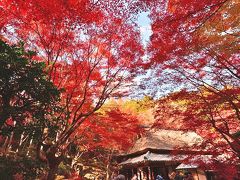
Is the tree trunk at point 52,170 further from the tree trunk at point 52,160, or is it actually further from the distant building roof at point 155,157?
the distant building roof at point 155,157

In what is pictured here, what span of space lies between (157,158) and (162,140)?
11.0 ft

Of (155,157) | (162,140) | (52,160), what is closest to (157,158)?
(155,157)

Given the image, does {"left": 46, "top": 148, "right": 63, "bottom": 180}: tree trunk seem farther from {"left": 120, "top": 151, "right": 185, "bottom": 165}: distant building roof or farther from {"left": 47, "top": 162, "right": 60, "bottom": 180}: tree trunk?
{"left": 120, "top": 151, "right": 185, "bottom": 165}: distant building roof

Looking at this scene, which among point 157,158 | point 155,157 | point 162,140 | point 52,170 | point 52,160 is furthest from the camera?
point 162,140

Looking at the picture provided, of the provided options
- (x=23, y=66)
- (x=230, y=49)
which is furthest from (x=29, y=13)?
(x=230, y=49)

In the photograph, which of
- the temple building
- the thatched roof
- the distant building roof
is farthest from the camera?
the thatched roof

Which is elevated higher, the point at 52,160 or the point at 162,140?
the point at 162,140

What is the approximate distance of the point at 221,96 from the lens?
407 inches

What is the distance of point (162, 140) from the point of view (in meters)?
21.4

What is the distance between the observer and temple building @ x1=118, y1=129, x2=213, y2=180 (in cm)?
1700

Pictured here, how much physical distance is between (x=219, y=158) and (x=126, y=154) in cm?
845

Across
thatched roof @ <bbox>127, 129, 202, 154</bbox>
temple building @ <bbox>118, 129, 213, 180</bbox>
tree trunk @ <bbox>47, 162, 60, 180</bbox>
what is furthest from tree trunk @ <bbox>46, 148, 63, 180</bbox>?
thatched roof @ <bbox>127, 129, 202, 154</bbox>

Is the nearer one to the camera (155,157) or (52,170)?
(52,170)

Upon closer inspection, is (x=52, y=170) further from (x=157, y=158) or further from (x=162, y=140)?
(x=162, y=140)
